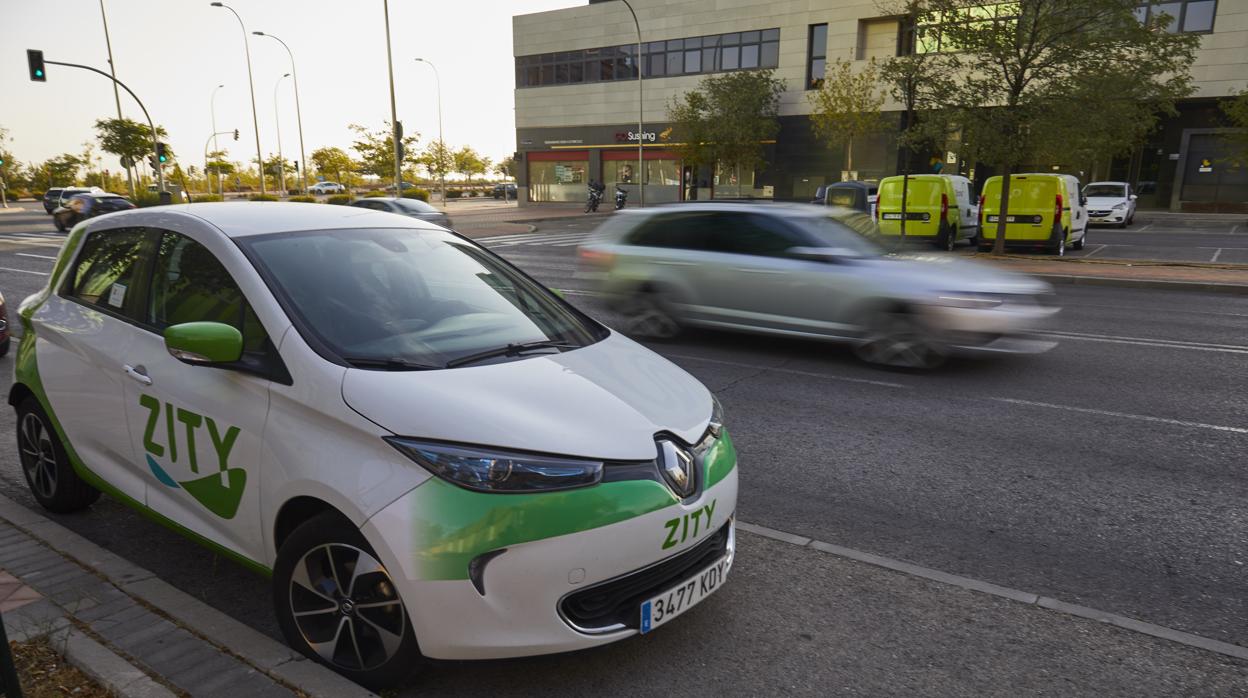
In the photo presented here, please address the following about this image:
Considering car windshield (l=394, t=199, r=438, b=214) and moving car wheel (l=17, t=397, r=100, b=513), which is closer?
moving car wheel (l=17, t=397, r=100, b=513)

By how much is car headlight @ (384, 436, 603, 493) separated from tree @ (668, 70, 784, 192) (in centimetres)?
4275

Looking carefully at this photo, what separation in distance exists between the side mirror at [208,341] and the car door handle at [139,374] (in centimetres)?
51

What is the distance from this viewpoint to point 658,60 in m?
49.8

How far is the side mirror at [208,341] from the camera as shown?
2926 millimetres

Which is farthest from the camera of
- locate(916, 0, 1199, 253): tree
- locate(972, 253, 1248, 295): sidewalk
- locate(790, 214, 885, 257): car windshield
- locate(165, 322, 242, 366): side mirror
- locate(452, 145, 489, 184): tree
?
locate(452, 145, 489, 184): tree

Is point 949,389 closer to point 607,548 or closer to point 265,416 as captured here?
point 607,548

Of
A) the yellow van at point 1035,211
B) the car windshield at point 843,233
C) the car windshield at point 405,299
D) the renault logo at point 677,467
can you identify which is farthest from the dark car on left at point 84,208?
the renault logo at point 677,467

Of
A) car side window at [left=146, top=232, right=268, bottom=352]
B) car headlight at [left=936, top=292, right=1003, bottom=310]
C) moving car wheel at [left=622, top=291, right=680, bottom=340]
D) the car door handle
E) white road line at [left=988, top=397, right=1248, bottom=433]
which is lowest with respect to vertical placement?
white road line at [left=988, top=397, right=1248, bottom=433]

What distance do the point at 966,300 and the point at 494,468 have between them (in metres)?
6.34

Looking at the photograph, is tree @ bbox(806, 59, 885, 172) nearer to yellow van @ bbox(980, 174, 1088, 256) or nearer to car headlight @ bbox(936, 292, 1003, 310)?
yellow van @ bbox(980, 174, 1088, 256)

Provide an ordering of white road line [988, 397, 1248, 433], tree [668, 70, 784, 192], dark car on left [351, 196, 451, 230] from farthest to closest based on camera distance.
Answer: tree [668, 70, 784, 192] < dark car on left [351, 196, 451, 230] < white road line [988, 397, 1248, 433]

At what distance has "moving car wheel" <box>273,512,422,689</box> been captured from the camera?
266cm

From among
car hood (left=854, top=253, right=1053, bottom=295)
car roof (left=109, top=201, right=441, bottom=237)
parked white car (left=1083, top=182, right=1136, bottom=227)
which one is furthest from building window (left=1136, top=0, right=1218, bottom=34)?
car roof (left=109, top=201, right=441, bottom=237)

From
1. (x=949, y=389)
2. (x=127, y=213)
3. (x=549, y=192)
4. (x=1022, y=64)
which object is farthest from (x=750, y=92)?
(x=127, y=213)
